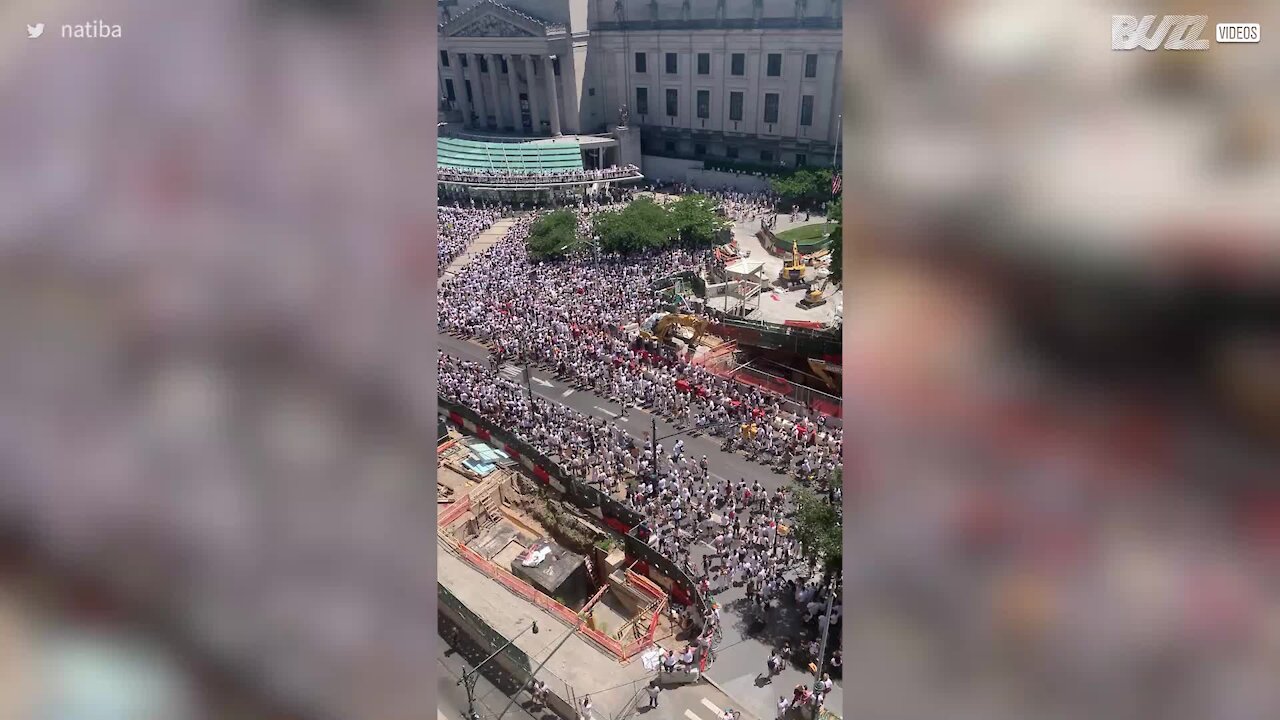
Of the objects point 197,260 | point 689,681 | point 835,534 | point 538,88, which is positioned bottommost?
point 689,681

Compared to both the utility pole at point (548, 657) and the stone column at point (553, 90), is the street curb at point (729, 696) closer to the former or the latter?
the utility pole at point (548, 657)

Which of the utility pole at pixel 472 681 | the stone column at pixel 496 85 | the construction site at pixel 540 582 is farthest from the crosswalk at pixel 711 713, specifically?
the stone column at pixel 496 85

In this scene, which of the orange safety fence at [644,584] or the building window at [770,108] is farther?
the building window at [770,108]

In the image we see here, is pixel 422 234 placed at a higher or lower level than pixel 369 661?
higher

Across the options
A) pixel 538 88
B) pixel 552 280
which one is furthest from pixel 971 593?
pixel 538 88

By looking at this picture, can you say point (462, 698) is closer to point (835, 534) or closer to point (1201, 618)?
point (835, 534)

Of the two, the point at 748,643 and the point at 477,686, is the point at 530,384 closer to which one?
the point at 748,643

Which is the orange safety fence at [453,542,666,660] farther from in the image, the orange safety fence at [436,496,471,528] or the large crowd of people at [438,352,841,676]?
the orange safety fence at [436,496,471,528]
